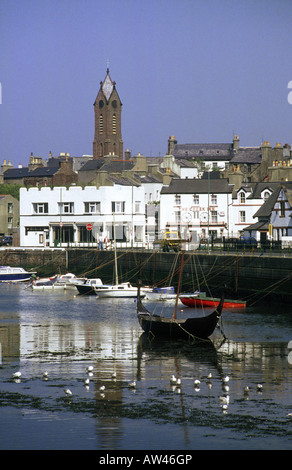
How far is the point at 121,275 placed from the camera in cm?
8838

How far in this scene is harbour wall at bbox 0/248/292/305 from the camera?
6412cm

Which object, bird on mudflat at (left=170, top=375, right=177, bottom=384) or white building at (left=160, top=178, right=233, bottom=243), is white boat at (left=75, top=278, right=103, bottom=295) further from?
bird on mudflat at (left=170, top=375, right=177, bottom=384)

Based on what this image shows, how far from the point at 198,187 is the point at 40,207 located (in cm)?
2175

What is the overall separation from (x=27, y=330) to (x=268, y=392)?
73.2 ft

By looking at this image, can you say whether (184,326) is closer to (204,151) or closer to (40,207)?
(40,207)

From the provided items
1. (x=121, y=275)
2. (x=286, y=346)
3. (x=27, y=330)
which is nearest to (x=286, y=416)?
(x=286, y=346)

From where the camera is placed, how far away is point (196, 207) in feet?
364

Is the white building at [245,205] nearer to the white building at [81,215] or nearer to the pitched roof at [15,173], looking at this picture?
the white building at [81,215]

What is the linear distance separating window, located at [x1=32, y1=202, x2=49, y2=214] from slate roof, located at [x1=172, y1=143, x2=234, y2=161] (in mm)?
77598

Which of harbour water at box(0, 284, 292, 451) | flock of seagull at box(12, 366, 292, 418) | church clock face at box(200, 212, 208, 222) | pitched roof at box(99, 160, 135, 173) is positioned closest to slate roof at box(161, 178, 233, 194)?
church clock face at box(200, 212, 208, 222)

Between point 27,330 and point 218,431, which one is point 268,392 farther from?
point 27,330

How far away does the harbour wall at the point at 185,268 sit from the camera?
210 feet

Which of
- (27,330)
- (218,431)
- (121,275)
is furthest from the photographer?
(121,275)
